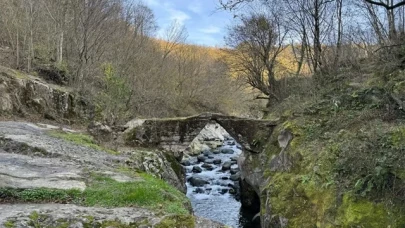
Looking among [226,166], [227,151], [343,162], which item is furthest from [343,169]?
[227,151]

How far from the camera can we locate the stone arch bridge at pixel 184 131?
49.3ft

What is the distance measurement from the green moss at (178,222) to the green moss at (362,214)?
435 cm

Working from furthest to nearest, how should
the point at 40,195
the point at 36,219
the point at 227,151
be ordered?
the point at 227,151 < the point at 40,195 < the point at 36,219

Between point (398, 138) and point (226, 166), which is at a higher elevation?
point (398, 138)

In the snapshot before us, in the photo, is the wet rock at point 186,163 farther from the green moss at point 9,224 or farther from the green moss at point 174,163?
the green moss at point 9,224

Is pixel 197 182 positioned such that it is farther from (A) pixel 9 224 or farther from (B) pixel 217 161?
(A) pixel 9 224

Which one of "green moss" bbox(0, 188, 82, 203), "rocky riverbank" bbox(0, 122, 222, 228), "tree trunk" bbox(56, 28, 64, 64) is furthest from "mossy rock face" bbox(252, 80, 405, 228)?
"tree trunk" bbox(56, 28, 64, 64)

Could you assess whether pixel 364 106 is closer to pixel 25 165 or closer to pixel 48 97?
pixel 25 165

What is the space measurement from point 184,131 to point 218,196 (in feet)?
13.3

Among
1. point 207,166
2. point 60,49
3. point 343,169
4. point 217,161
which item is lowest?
point 207,166

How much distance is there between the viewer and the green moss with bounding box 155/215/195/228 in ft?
12.6

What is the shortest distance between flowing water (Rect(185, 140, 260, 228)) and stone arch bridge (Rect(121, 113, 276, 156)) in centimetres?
276

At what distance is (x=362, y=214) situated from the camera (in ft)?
22.6

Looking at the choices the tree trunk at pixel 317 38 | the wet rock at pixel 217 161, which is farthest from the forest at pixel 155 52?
the wet rock at pixel 217 161
